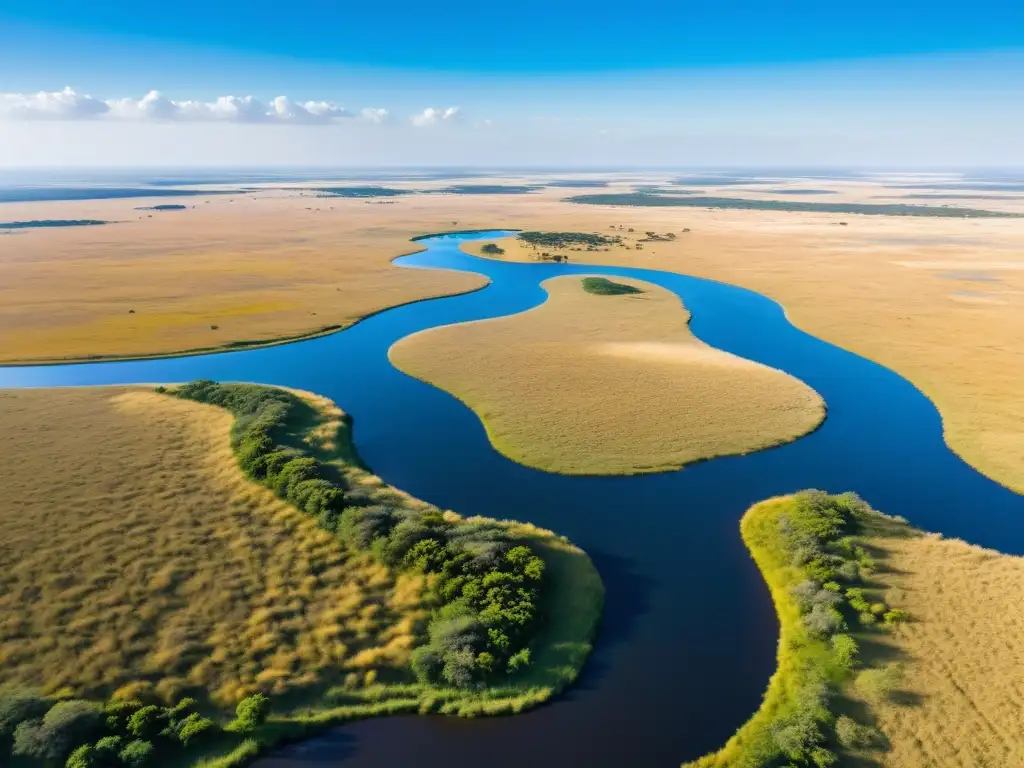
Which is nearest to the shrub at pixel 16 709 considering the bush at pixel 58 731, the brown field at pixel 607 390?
the bush at pixel 58 731

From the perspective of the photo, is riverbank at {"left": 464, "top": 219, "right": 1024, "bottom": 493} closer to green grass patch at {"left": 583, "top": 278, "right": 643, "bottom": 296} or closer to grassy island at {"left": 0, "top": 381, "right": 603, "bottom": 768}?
green grass patch at {"left": 583, "top": 278, "right": 643, "bottom": 296}

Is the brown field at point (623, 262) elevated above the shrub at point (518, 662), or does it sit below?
above

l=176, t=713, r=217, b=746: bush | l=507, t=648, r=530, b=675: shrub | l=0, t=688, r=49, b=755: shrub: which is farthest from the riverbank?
l=0, t=688, r=49, b=755: shrub

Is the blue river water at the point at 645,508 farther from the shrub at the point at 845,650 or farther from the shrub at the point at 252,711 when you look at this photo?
the shrub at the point at 845,650

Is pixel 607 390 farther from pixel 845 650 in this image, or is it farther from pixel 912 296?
pixel 912 296

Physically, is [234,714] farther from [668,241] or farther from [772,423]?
[668,241]

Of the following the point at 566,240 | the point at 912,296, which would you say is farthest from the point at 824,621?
the point at 566,240
